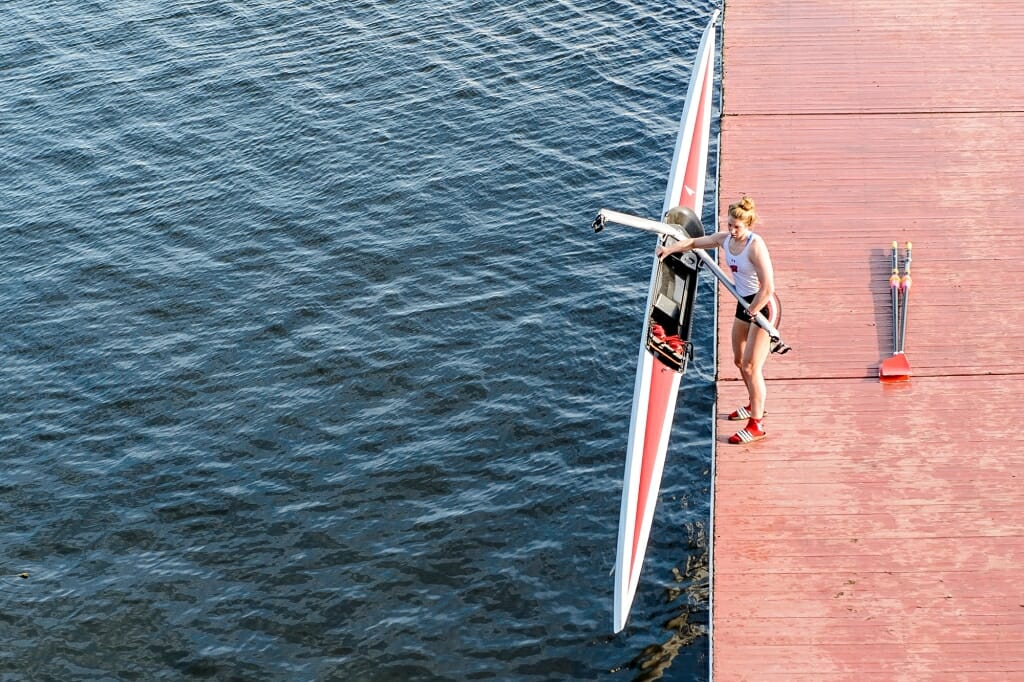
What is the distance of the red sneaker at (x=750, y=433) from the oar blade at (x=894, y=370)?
1.63m

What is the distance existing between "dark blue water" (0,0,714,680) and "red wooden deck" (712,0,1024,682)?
229cm

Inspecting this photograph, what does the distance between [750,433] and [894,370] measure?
6.34 ft

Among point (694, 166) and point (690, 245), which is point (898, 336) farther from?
point (694, 166)

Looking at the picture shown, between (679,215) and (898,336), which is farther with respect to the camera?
(898,336)

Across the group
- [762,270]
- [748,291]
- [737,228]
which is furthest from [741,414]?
[737,228]

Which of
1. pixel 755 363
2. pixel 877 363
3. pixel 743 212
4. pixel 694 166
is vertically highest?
pixel 743 212

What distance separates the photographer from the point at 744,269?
12703mm

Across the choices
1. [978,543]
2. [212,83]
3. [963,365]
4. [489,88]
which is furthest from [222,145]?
[978,543]

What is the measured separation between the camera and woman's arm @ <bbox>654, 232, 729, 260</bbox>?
1299 cm

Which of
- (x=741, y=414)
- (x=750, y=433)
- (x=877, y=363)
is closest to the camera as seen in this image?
(x=750, y=433)

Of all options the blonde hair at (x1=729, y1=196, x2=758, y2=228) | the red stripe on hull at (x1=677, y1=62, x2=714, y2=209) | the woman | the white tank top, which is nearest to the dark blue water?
the woman

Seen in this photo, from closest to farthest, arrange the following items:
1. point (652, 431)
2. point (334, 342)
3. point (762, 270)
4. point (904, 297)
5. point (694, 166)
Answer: point (762, 270) → point (652, 431) → point (904, 297) → point (694, 166) → point (334, 342)

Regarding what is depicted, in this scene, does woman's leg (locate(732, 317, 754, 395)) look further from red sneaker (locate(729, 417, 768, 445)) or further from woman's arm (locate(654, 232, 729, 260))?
woman's arm (locate(654, 232, 729, 260))

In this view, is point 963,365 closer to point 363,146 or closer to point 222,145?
point 363,146
